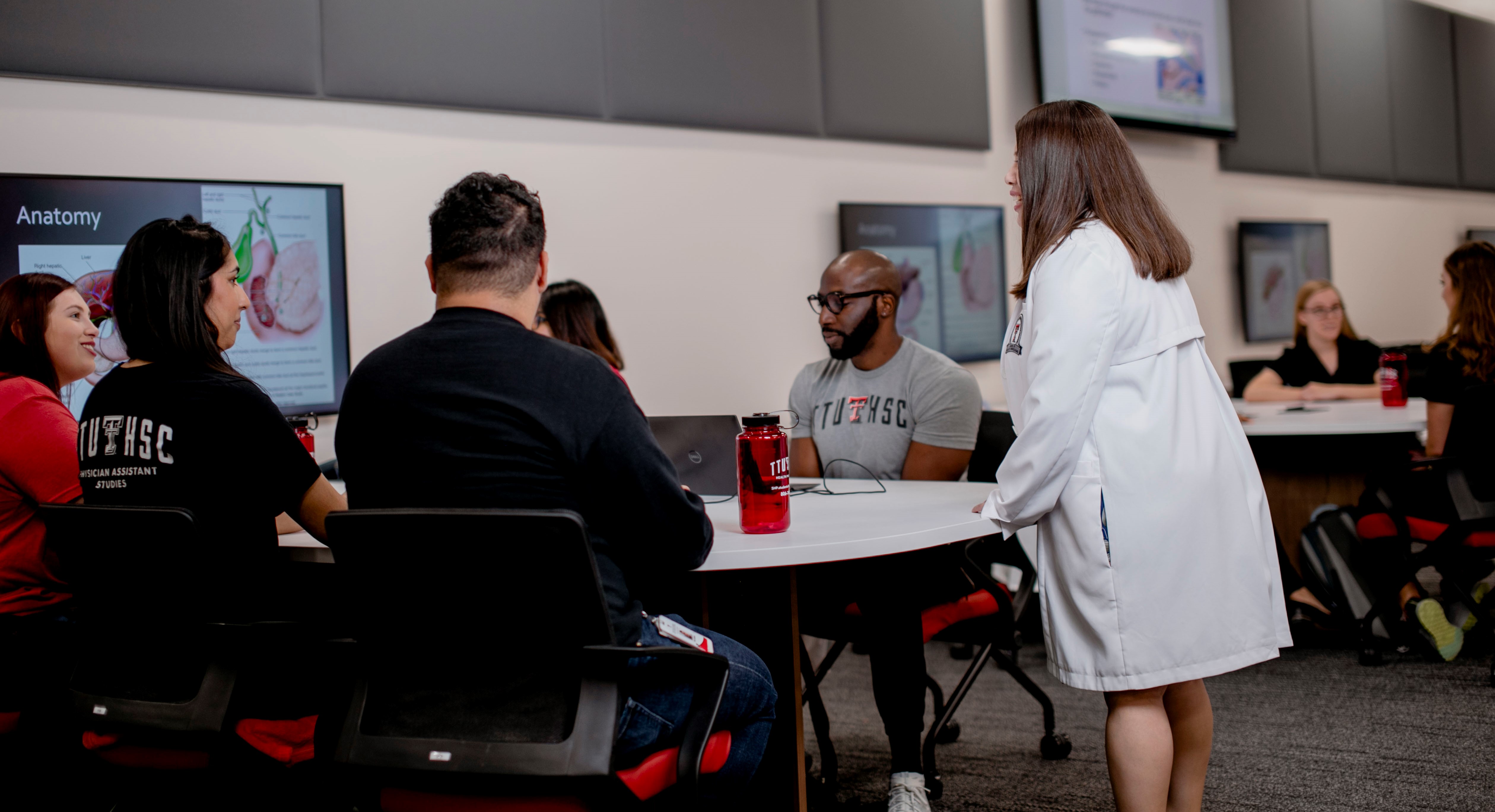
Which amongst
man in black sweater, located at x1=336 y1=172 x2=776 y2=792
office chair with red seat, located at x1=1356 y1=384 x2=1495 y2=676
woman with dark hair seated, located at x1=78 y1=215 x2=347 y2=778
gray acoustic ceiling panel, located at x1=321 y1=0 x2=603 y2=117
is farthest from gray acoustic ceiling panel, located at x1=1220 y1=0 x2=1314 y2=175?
woman with dark hair seated, located at x1=78 y1=215 x2=347 y2=778

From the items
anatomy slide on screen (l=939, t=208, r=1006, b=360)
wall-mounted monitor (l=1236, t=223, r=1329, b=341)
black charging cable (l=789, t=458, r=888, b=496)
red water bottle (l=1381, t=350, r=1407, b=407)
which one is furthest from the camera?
wall-mounted monitor (l=1236, t=223, r=1329, b=341)

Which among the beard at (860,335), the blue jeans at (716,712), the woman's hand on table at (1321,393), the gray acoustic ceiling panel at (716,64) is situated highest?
the gray acoustic ceiling panel at (716,64)

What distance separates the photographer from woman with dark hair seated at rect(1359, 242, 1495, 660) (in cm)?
314

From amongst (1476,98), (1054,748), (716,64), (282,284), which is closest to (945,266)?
(716,64)

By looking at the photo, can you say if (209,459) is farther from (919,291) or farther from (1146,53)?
(1146,53)

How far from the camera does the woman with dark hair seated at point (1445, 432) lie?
3.14 m

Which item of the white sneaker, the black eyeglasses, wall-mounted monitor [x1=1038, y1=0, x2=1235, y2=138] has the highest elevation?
wall-mounted monitor [x1=1038, y1=0, x2=1235, y2=138]

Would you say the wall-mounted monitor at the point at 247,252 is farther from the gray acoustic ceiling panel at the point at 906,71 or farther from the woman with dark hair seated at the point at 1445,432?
the woman with dark hair seated at the point at 1445,432

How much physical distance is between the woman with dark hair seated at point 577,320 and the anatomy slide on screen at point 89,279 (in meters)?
1.20

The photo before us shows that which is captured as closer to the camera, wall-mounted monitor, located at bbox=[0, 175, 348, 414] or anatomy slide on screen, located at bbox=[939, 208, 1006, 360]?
wall-mounted monitor, located at bbox=[0, 175, 348, 414]

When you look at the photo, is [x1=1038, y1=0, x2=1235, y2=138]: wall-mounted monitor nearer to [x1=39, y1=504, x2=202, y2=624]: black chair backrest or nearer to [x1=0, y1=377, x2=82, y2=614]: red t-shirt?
[x1=0, y1=377, x2=82, y2=614]: red t-shirt

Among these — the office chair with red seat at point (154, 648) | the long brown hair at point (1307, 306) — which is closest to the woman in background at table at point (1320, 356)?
the long brown hair at point (1307, 306)

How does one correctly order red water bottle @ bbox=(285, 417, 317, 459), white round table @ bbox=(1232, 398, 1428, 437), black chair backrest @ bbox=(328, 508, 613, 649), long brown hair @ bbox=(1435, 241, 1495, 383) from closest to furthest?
black chair backrest @ bbox=(328, 508, 613, 649), red water bottle @ bbox=(285, 417, 317, 459), long brown hair @ bbox=(1435, 241, 1495, 383), white round table @ bbox=(1232, 398, 1428, 437)

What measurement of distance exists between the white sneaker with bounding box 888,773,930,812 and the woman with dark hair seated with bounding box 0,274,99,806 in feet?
4.91
